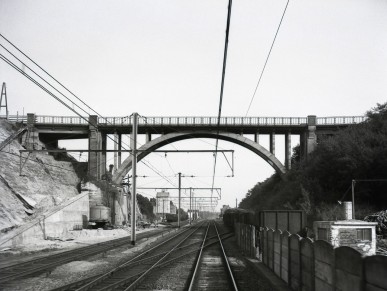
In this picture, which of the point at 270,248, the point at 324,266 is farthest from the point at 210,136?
the point at 324,266

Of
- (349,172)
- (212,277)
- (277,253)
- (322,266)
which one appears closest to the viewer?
(322,266)

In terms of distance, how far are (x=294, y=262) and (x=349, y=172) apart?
31.4m

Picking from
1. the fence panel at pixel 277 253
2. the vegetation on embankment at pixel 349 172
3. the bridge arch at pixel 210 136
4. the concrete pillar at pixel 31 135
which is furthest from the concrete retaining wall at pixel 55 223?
the vegetation on embankment at pixel 349 172

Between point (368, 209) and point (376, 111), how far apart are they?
17.8 metres

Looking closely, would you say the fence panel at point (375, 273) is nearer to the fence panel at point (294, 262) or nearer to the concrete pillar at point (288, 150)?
the fence panel at point (294, 262)

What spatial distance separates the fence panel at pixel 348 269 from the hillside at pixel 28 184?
27.7 m

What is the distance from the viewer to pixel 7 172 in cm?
4784

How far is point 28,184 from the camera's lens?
48.7 metres

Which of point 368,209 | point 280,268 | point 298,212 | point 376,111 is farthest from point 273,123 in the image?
point 280,268

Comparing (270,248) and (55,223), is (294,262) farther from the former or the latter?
(55,223)

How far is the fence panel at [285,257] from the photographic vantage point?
477 inches

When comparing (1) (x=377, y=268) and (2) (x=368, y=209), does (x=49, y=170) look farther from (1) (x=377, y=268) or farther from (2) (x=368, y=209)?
(1) (x=377, y=268)

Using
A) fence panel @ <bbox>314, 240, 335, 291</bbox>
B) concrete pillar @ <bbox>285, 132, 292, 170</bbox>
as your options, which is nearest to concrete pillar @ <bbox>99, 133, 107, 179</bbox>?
concrete pillar @ <bbox>285, 132, 292, 170</bbox>

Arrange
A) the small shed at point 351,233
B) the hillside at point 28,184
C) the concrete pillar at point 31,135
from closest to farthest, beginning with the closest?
the small shed at point 351,233, the hillside at point 28,184, the concrete pillar at point 31,135
